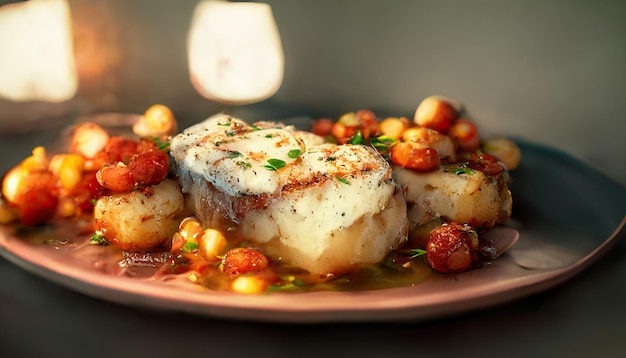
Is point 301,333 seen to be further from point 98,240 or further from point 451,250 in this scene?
point 98,240

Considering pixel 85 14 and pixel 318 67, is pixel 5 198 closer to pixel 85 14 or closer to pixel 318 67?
pixel 85 14


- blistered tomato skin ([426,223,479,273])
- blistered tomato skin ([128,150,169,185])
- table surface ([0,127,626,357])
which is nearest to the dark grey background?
table surface ([0,127,626,357])

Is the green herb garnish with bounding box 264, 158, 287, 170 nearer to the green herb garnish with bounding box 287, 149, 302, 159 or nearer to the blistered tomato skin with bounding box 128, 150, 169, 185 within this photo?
the green herb garnish with bounding box 287, 149, 302, 159

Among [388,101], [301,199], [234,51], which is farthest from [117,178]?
[388,101]

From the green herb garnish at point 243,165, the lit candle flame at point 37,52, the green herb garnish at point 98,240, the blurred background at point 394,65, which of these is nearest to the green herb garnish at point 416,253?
the green herb garnish at point 243,165

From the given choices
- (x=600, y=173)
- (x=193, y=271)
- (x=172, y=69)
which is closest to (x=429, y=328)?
(x=193, y=271)
